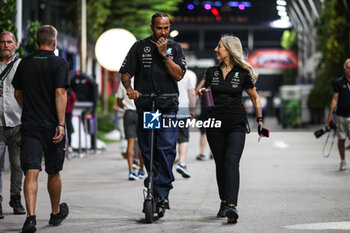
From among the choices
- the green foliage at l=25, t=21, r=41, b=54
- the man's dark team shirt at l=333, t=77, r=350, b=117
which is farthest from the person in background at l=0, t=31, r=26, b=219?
the green foliage at l=25, t=21, r=41, b=54

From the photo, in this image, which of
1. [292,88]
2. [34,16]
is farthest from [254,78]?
[292,88]

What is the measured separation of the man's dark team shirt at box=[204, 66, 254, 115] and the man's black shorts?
1685 mm

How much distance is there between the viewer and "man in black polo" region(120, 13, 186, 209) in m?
7.48

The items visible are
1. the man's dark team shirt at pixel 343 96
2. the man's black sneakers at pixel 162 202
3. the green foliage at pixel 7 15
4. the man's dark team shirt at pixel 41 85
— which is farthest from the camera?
the green foliage at pixel 7 15

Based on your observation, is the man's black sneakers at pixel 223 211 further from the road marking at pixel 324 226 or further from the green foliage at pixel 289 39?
the green foliage at pixel 289 39

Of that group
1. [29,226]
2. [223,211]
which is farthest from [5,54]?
[223,211]

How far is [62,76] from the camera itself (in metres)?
7.12

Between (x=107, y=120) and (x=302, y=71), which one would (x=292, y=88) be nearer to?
(x=107, y=120)

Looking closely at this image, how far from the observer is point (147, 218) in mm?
7418

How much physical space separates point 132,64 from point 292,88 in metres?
32.3

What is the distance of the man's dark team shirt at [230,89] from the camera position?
7.79 metres

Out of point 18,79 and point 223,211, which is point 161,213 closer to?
point 223,211

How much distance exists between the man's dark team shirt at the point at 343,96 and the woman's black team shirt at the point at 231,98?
5333 millimetres

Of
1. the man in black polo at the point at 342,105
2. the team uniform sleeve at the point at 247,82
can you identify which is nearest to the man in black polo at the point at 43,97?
the team uniform sleeve at the point at 247,82
